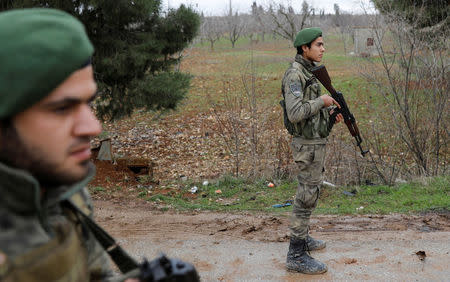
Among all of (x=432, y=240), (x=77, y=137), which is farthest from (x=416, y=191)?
(x=77, y=137)

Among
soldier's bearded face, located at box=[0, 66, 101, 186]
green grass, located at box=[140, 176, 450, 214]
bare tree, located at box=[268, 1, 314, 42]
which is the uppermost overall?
bare tree, located at box=[268, 1, 314, 42]

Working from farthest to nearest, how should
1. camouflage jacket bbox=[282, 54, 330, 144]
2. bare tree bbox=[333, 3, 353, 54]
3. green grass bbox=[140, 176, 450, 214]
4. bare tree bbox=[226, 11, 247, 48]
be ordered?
bare tree bbox=[226, 11, 247, 48] → bare tree bbox=[333, 3, 353, 54] → green grass bbox=[140, 176, 450, 214] → camouflage jacket bbox=[282, 54, 330, 144]

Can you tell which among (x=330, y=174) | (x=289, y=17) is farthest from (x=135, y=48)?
(x=289, y=17)

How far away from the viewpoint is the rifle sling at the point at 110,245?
50.4 inches

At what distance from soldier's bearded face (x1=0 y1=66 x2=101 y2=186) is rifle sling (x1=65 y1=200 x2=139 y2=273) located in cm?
23

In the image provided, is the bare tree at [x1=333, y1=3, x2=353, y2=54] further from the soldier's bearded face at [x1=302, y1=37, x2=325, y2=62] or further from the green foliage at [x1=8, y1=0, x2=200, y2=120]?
the soldier's bearded face at [x1=302, y1=37, x2=325, y2=62]

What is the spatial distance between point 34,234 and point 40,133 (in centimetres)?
24

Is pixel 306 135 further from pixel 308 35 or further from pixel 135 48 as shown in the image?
pixel 135 48

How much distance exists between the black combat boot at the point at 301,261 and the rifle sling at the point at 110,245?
2.77 m

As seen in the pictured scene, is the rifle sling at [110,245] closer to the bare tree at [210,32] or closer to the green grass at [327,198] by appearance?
the green grass at [327,198]

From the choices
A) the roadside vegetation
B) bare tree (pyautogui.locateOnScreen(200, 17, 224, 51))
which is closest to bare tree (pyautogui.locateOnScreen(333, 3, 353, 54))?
bare tree (pyautogui.locateOnScreen(200, 17, 224, 51))

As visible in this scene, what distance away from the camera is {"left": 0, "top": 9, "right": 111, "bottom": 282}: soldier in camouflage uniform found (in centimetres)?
93

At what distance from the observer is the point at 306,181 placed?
387 cm

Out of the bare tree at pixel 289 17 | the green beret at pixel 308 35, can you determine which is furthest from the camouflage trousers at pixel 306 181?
the bare tree at pixel 289 17
